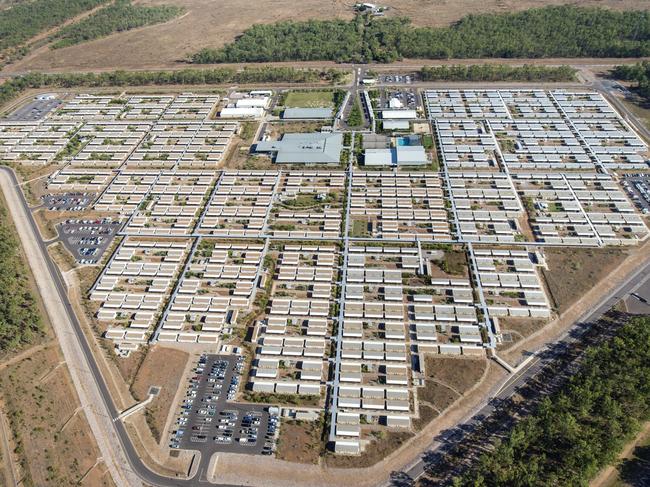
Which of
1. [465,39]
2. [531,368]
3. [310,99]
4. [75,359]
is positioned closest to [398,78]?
[310,99]

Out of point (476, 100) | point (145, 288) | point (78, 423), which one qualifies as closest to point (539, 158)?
point (476, 100)

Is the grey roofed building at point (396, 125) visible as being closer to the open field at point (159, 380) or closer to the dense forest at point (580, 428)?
the dense forest at point (580, 428)

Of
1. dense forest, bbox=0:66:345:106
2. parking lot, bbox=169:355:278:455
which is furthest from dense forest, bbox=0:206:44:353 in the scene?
dense forest, bbox=0:66:345:106

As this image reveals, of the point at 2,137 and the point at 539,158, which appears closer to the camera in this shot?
the point at 539,158

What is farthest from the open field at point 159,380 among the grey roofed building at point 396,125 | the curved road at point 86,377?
the grey roofed building at point 396,125

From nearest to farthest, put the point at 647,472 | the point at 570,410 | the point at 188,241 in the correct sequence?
the point at 647,472 → the point at 570,410 → the point at 188,241

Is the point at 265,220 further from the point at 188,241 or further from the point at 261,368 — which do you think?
the point at 261,368

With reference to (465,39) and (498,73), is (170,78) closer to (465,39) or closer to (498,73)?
(465,39)
